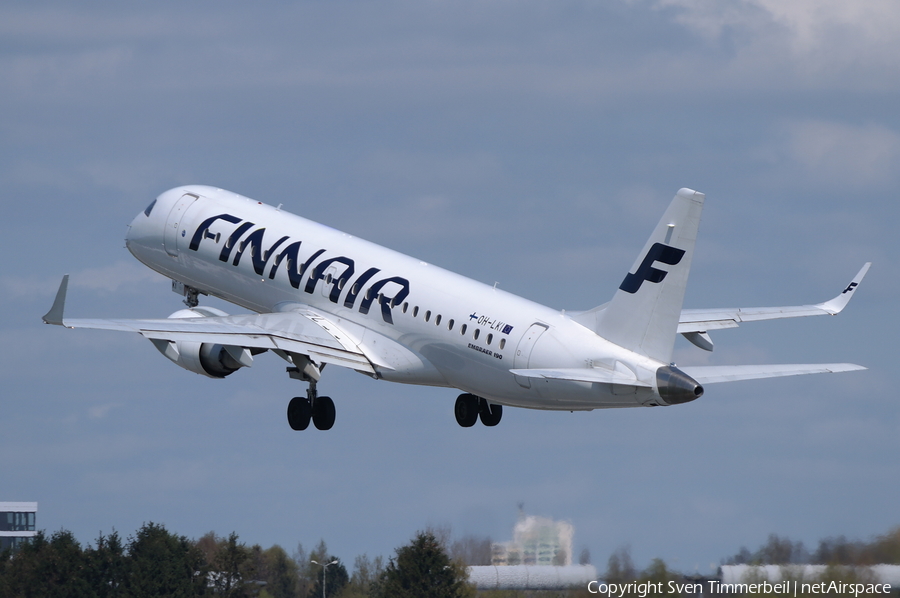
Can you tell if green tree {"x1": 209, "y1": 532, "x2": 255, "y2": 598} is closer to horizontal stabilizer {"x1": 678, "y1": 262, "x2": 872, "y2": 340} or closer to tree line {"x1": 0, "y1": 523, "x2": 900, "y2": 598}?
tree line {"x1": 0, "y1": 523, "x2": 900, "y2": 598}

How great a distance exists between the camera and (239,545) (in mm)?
105125

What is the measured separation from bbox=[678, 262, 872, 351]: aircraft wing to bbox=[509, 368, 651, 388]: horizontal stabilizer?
13.5m

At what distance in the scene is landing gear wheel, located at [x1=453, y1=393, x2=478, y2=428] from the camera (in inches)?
2653

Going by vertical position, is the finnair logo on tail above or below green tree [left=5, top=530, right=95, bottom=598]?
above

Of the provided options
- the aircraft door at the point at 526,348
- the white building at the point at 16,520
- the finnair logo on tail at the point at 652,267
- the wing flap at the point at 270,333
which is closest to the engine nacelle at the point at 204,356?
the wing flap at the point at 270,333

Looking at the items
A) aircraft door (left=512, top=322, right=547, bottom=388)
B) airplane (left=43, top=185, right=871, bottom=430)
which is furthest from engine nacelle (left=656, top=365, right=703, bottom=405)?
aircraft door (left=512, top=322, right=547, bottom=388)

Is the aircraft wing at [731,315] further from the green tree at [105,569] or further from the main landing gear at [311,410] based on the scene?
the green tree at [105,569]

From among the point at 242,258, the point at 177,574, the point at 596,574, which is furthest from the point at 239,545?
the point at 596,574

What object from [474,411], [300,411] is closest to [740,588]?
[474,411]

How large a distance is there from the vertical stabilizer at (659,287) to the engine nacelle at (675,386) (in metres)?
0.79

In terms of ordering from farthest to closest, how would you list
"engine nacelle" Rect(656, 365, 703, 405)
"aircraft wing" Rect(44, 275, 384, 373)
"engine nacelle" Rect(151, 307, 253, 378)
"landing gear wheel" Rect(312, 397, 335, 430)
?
"landing gear wheel" Rect(312, 397, 335, 430) → "engine nacelle" Rect(151, 307, 253, 378) → "aircraft wing" Rect(44, 275, 384, 373) → "engine nacelle" Rect(656, 365, 703, 405)

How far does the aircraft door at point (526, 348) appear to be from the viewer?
57.0 m

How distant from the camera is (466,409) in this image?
67375 mm

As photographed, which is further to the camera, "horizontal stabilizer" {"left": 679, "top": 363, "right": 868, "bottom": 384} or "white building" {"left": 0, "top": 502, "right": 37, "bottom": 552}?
"white building" {"left": 0, "top": 502, "right": 37, "bottom": 552}
